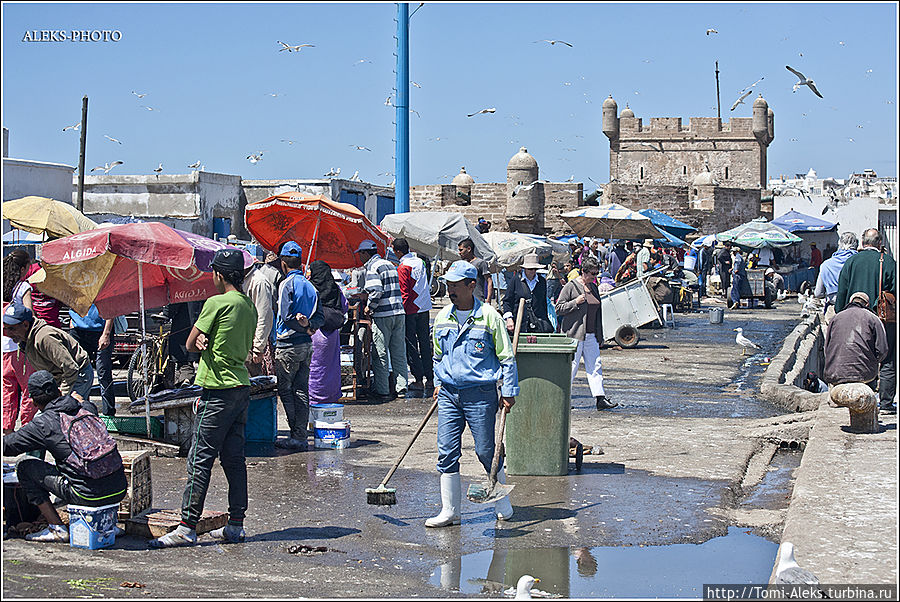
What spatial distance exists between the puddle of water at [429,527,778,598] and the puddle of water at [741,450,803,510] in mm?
1119

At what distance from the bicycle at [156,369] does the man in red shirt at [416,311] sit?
2.72 m

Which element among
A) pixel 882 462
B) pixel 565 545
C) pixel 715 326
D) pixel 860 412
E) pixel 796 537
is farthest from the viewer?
pixel 715 326

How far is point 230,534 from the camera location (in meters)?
6.48

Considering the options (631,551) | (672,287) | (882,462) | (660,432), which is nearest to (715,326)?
(672,287)

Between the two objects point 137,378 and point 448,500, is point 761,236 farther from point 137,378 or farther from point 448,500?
point 448,500

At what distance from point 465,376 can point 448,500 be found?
0.82 meters

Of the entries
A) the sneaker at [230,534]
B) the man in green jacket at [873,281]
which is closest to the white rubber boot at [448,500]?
the sneaker at [230,534]

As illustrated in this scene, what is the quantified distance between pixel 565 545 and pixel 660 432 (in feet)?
14.0

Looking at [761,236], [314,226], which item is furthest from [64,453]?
[761,236]

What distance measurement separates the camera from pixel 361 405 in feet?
39.5

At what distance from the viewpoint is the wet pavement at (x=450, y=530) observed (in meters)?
5.75

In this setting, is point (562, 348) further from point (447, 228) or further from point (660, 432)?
point (447, 228)

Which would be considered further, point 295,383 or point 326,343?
point 326,343

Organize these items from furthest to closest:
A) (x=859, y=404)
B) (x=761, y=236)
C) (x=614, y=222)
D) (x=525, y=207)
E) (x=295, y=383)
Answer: (x=525, y=207)
(x=761, y=236)
(x=614, y=222)
(x=295, y=383)
(x=859, y=404)
